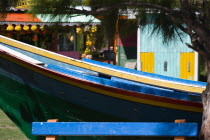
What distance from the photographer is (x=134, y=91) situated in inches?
222

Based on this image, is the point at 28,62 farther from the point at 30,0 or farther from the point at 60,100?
the point at 30,0

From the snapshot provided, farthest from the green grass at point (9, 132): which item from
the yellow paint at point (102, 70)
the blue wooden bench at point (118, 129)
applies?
the blue wooden bench at point (118, 129)

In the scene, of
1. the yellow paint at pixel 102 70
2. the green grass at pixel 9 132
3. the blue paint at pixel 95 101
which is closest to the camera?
the blue paint at pixel 95 101

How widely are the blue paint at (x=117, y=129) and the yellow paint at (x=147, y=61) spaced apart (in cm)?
1348

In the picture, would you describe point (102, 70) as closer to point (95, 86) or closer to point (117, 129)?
point (95, 86)

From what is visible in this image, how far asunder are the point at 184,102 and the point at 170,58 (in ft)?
41.6

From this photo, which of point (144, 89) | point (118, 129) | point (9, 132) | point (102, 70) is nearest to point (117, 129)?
point (118, 129)

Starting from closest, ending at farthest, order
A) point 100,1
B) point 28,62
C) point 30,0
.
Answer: point 30,0
point 100,1
point 28,62

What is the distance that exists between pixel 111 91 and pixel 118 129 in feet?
4.10

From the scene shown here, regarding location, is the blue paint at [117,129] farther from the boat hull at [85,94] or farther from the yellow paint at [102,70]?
the yellow paint at [102,70]

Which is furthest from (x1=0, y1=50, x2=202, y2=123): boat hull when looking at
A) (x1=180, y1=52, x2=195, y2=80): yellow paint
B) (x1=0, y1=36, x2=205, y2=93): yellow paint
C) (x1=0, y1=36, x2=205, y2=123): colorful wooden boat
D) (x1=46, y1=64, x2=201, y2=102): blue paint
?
(x1=180, y1=52, x2=195, y2=80): yellow paint

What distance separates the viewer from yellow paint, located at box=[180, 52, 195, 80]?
58.3 ft

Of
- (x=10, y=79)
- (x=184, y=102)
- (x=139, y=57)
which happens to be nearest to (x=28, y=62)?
(x=10, y=79)

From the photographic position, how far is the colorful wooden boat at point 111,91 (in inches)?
219
